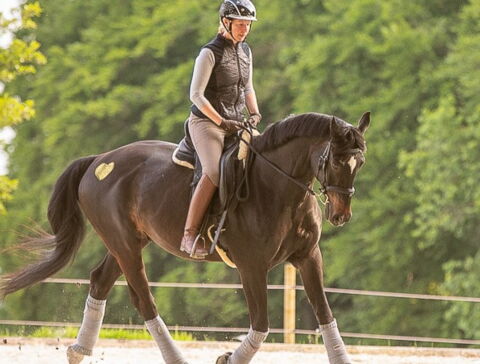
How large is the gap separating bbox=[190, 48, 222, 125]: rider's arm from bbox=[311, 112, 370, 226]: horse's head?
43.2 inches

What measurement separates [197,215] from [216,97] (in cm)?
90

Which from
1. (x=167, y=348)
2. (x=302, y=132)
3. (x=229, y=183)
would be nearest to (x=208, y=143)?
(x=229, y=183)

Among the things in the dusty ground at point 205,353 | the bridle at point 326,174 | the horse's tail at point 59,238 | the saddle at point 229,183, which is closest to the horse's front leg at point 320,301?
the saddle at point 229,183

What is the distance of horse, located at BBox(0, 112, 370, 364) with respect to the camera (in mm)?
8914

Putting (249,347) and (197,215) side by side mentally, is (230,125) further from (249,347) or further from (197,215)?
(249,347)

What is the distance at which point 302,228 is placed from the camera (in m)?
9.26

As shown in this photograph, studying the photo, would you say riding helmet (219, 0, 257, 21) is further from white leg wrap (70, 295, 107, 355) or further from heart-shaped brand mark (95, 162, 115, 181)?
white leg wrap (70, 295, 107, 355)

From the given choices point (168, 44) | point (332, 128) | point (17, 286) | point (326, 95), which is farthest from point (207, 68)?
point (168, 44)

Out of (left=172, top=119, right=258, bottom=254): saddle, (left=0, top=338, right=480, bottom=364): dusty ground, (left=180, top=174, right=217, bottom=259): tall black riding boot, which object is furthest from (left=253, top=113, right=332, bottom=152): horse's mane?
(left=0, top=338, right=480, bottom=364): dusty ground

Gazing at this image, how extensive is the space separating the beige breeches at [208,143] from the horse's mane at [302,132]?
28 cm

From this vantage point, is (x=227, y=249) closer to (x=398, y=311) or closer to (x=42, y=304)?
(x=398, y=311)

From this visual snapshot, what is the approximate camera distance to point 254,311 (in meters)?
9.22

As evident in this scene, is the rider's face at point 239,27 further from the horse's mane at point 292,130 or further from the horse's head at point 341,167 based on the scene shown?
the horse's head at point 341,167

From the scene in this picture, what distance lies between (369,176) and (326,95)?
2383 mm
